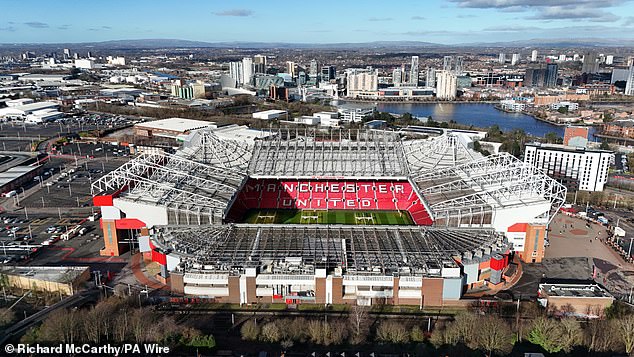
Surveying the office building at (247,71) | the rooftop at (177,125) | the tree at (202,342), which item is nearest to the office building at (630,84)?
the office building at (247,71)

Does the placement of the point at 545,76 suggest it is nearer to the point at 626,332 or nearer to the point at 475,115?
the point at 475,115

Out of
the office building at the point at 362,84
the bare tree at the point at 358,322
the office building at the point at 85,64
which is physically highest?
the office building at the point at 85,64

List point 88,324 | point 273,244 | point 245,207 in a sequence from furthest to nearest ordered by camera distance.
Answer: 1. point 245,207
2. point 273,244
3. point 88,324

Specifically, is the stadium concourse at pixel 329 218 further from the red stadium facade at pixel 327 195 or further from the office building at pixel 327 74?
the office building at pixel 327 74

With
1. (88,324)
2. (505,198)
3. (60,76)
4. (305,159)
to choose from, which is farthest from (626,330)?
(60,76)

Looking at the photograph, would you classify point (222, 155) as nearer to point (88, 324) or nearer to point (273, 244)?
point (273, 244)

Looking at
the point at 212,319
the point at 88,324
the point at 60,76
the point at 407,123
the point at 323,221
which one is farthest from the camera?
the point at 60,76

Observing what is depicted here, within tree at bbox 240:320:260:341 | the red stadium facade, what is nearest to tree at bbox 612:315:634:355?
tree at bbox 240:320:260:341
